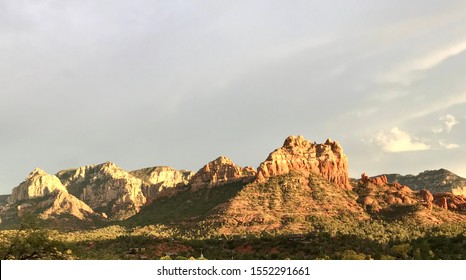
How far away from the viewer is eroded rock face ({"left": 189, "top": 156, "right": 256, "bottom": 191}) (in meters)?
154

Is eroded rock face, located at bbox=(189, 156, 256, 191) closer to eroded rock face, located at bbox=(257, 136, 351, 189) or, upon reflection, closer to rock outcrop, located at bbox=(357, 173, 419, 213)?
eroded rock face, located at bbox=(257, 136, 351, 189)

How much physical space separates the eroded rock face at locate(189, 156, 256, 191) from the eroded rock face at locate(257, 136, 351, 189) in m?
7.52

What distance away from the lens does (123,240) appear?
81.4 m

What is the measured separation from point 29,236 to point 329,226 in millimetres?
84772

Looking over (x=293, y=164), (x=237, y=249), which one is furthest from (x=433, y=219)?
(x=237, y=249)

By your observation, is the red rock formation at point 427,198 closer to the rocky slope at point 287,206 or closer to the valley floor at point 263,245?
the valley floor at point 263,245

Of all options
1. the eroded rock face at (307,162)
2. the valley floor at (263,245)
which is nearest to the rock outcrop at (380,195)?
the eroded rock face at (307,162)

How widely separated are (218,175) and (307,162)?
31.4m

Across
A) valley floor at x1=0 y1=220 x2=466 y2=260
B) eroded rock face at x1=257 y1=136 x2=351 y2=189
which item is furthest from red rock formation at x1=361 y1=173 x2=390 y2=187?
valley floor at x1=0 y1=220 x2=466 y2=260

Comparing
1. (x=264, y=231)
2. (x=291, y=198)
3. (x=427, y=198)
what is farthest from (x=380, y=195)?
(x=264, y=231)

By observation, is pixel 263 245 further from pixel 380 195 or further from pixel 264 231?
pixel 380 195

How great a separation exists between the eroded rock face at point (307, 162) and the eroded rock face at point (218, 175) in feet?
24.7

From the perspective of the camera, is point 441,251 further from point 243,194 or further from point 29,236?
point 243,194

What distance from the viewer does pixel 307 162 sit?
150875 mm
